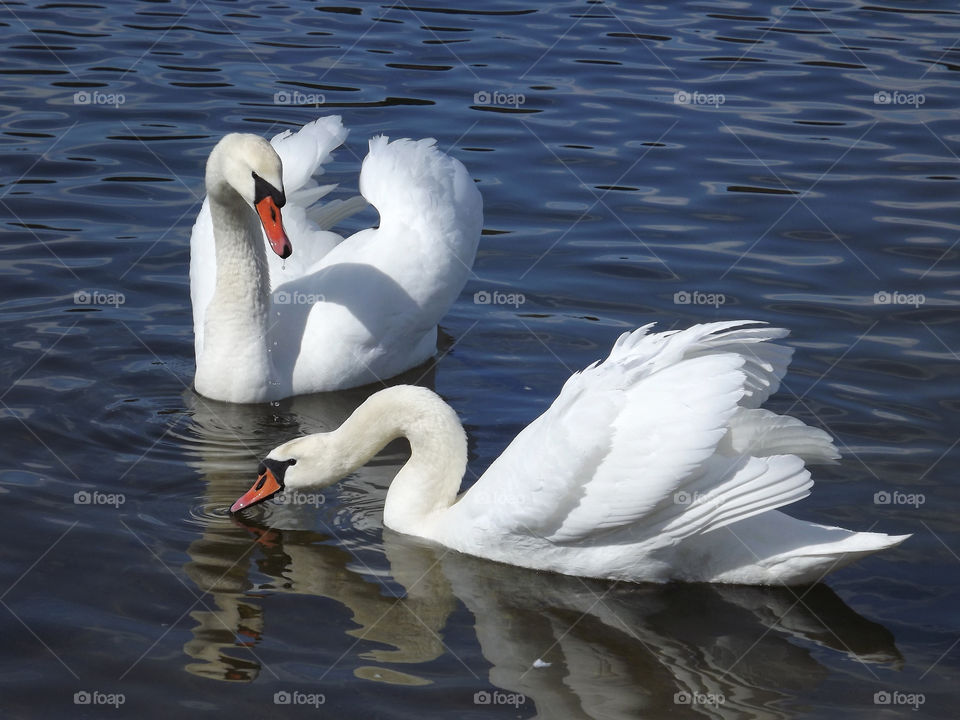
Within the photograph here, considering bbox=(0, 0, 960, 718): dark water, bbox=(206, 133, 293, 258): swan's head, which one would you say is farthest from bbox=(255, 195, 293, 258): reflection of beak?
bbox=(0, 0, 960, 718): dark water

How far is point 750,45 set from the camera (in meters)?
15.5

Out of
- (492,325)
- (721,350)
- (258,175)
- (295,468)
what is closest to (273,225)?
(258,175)

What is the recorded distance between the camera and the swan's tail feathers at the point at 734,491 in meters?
6.22

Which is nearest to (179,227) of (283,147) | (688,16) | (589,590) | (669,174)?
(283,147)

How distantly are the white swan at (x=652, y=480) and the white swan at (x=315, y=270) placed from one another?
5.24ft

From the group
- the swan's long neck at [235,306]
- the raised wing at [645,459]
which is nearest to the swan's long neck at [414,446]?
the raised wing at [645,459]

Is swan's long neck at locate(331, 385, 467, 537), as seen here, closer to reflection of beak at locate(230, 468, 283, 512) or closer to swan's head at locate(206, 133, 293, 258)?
reflection of beak at locate(230, 468, 283, 512)

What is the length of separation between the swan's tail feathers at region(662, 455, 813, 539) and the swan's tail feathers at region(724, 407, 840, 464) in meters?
0.22

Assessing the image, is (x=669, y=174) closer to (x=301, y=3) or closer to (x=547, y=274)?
(x=547, y=274)

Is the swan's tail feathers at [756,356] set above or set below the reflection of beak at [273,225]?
below

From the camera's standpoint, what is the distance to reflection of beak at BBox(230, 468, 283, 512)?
23.5 ft

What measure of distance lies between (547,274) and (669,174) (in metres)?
2.23

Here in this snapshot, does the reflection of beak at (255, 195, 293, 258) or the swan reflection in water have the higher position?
the reflection of beak at (255, 195, 293, 258)

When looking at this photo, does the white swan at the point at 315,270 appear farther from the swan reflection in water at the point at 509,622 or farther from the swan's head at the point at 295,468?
the swan reflection in water at the point at 509,622
